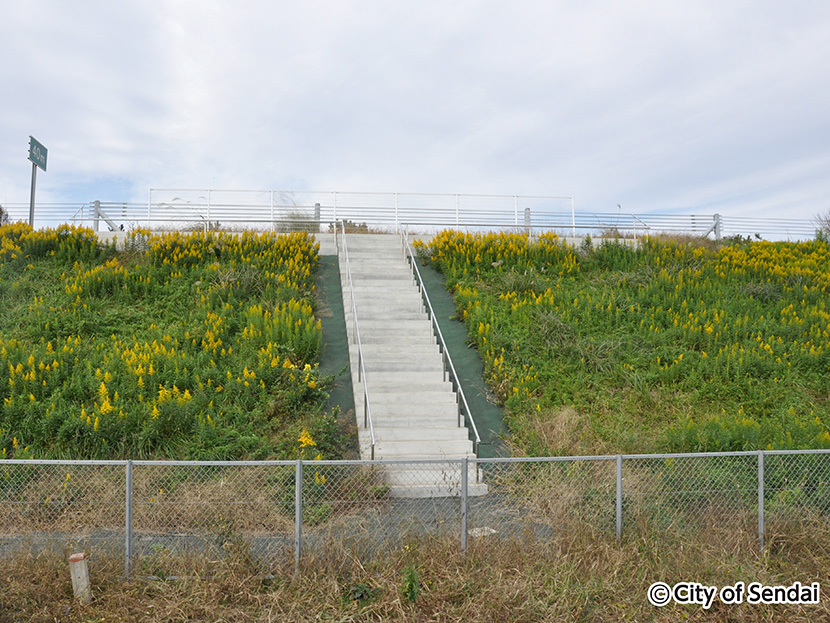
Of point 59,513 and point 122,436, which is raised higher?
point 122,436

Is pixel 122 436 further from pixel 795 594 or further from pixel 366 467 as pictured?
pixel 795 594

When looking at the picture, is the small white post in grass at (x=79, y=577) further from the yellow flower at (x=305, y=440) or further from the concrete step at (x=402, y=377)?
the concrete step at (x=402, y=377)

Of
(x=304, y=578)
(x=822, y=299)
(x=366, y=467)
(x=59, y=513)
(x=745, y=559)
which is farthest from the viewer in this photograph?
(x=822, y=299)

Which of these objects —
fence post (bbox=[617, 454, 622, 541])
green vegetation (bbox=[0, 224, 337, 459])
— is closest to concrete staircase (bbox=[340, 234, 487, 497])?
green vegetation (bbox=[0, 224, 337, 459])

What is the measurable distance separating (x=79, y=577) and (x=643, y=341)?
9951mm

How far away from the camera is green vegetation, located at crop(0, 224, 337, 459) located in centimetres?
824

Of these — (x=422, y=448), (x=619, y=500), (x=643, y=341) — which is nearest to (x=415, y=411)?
(x=422, y=448)

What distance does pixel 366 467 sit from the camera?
25.7 ft

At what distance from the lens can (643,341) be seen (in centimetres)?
1160

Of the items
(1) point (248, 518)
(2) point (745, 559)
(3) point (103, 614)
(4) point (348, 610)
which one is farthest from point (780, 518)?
(3) point (103, 614)

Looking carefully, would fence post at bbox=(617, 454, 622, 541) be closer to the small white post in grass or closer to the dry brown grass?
the dry brown grass

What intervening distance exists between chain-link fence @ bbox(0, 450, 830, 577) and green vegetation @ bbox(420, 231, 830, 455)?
1110 millimetres

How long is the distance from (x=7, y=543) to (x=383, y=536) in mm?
3894

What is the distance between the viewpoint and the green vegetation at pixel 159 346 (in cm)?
824
